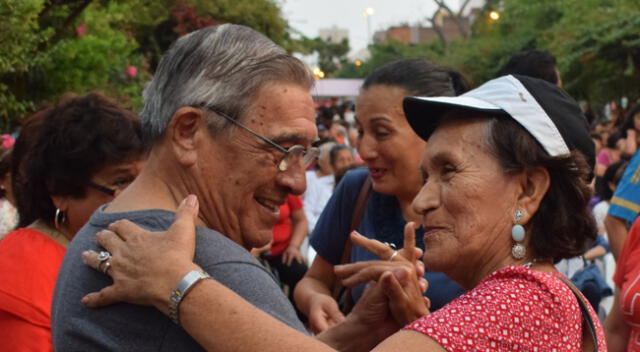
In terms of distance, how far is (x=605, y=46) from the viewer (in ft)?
74.0

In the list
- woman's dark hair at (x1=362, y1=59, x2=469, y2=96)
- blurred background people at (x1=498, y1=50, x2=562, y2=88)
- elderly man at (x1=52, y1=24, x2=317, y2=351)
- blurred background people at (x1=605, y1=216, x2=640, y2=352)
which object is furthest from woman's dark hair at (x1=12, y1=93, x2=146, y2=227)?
blurred background people at (x1=498, y1=50, x2=562, y2=88)

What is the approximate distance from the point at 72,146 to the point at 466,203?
1.93 meters

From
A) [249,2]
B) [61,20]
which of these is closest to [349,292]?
[61,20]

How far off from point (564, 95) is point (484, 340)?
0.90 meters

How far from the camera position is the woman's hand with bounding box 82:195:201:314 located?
1767 mm

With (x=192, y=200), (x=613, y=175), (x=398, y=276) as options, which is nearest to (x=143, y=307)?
(x=192, y=200)

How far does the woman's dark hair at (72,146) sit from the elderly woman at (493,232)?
1.46 metres

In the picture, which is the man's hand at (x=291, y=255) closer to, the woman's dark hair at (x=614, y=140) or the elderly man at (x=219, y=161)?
the elderly man at (x=219, y=161)

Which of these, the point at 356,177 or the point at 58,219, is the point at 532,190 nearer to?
the point at 356,177

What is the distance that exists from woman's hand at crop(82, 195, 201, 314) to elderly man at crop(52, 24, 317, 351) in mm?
68

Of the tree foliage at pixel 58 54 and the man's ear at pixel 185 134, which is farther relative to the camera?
the tree foliage at pixel 58 54

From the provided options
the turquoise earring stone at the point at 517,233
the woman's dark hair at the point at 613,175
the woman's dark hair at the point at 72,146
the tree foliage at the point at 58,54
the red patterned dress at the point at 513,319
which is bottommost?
the woman's dark hair at the point at 613,175

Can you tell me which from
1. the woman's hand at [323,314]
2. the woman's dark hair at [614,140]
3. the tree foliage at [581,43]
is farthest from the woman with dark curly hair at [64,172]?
the tree foliage at [581,43]

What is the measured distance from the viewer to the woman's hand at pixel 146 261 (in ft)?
5.80
